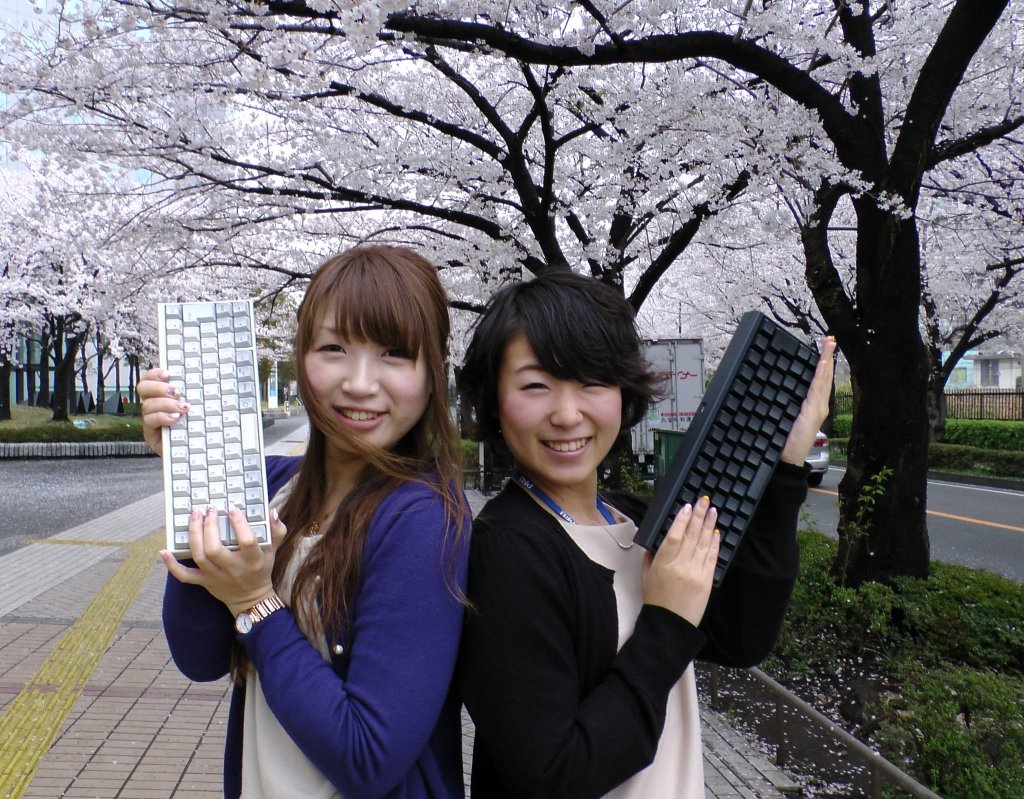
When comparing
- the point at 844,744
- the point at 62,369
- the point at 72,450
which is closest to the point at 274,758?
the point at 844,744

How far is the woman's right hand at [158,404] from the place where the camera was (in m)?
1.17

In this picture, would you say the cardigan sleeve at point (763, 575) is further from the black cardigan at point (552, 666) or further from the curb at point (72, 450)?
the curb at point (72, 450)

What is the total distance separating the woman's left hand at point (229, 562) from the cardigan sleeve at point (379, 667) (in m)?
0.05

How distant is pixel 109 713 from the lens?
4.33 meters

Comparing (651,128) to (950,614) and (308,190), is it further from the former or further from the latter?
(950,614)

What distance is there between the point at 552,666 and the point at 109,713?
4.06 m

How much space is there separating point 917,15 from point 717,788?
6.69 meters

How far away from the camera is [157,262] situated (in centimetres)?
962

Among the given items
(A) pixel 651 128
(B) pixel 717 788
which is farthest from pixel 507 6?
(B) pixel 717 788

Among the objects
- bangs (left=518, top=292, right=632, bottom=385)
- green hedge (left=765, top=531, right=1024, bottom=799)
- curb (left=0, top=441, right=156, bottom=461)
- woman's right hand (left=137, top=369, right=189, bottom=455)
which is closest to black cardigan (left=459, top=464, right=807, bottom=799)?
bangs (left=518, top=292, right=632, bottom=385)

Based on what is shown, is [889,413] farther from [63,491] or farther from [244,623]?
[63,491]

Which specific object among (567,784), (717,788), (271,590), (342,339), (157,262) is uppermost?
(157,262)

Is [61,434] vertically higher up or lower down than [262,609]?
lower down

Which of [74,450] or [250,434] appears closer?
[250,434]
